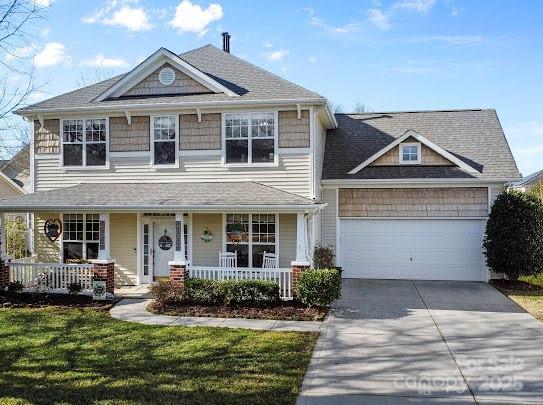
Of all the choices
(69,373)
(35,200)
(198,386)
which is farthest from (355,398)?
(35,200)

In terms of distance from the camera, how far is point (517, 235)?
14.2m

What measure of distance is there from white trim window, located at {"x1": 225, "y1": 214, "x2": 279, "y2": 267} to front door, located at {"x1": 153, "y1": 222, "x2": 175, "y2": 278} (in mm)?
1940

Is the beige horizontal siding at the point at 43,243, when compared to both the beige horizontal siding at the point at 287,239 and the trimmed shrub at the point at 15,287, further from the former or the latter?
the beige horizontal siding at the point at 287,239

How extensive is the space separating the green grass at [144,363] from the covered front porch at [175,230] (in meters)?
3.04

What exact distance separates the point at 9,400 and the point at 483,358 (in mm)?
6980

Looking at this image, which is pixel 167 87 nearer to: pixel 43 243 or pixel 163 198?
pixel 163 198

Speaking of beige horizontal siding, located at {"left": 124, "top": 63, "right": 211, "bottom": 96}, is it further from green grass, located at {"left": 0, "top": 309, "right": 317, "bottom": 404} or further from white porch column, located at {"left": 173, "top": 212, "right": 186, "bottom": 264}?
green grass, located at {"left": 0, "top": 309, "right": 317, "bottom": 404}

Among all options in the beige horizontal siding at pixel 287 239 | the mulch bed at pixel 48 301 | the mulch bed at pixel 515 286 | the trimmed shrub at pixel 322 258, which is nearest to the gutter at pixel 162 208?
the beige horizontal siding at pixel 287 239

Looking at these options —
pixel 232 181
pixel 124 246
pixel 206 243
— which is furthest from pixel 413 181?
pixel 124 246

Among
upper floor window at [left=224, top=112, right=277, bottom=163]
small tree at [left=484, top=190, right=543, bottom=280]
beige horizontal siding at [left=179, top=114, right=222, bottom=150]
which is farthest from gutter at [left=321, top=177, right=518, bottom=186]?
beige horizontal siding at [left=179, top=114, right=222, bottom=150]

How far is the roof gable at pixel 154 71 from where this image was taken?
46.9ft

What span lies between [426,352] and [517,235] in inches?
303

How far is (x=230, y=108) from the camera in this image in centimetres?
1405

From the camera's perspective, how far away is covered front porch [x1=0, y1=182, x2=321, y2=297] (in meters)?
12.4
